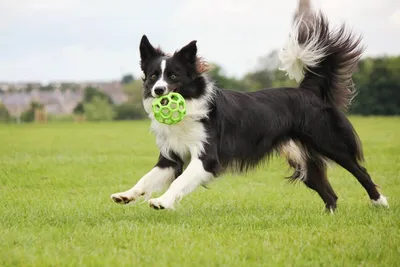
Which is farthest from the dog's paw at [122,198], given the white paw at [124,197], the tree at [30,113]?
the tree at [30,113]

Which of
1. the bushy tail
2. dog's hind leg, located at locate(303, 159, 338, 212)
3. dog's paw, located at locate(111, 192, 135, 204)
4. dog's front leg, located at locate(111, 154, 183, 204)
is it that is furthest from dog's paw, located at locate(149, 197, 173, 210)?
the bushy tail

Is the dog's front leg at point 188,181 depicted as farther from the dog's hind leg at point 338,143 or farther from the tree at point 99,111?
the tree at point 99,111

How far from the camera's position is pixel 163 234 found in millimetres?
6414

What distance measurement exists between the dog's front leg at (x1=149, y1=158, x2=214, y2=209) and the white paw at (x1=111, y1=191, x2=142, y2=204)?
1.63ft

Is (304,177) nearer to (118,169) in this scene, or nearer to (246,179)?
(246,179)

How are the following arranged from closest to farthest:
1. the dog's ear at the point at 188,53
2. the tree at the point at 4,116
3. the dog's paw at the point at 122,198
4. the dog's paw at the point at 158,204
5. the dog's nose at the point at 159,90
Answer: the dog's paw at the point at 158,204
the dog's paw at the point at 122,198
the dog's nose at the point at 159,90
the dog's ear at the point at 188,53
the tree at the point at 4,116

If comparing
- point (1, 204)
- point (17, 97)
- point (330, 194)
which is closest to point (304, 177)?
point (330, 194)

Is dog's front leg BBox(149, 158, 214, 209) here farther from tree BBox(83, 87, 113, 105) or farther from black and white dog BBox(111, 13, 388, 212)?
tree BBox(83, 87, 113, 105)

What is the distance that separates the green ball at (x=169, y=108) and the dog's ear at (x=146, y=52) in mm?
719

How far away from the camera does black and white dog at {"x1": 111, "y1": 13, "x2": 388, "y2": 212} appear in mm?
7703

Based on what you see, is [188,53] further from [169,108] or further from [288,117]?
[288,117]

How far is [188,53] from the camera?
7.89 meters

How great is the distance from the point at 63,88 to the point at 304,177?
87.9m

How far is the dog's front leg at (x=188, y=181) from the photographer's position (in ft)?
23.4
